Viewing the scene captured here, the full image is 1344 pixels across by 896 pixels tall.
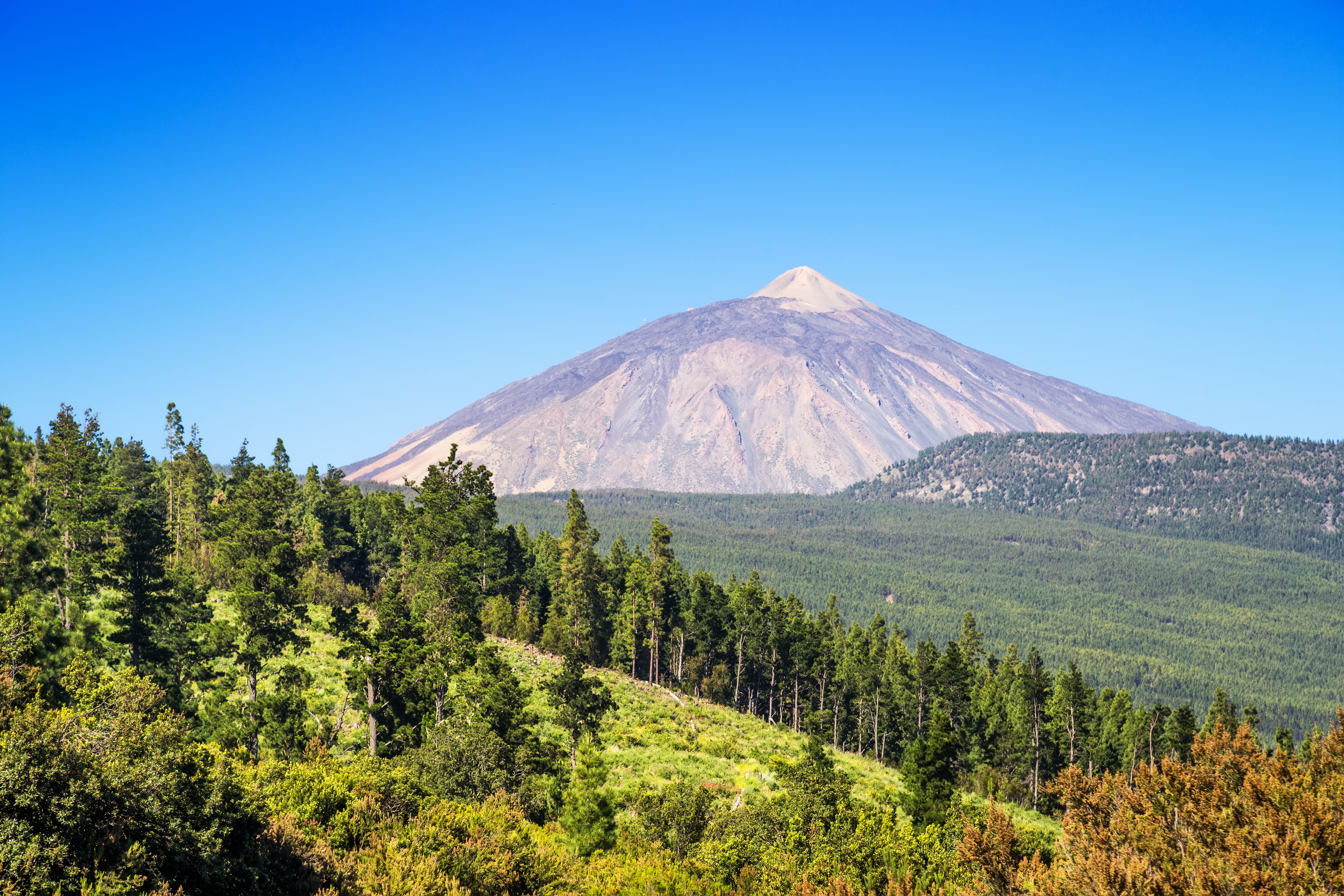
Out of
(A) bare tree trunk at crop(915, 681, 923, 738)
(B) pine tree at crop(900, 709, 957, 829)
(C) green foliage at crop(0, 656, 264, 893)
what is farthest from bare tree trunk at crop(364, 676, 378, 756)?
(A) bare tree trunk at crop(915, 681, 923, 738)

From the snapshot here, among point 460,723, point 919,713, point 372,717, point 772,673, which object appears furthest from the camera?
point 772,673

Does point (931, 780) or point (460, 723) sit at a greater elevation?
point (460, 723)

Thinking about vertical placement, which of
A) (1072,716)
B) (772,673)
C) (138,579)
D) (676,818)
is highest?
(138,579)

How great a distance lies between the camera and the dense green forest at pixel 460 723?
18859 millimetres

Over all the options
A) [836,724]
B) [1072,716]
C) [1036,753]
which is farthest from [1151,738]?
[836,724]

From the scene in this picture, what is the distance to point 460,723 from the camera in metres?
38.9

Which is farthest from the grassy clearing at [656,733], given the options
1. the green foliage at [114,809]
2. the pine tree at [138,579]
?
the green foliage at [114,809]

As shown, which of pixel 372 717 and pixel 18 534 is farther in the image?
pixel 372 717

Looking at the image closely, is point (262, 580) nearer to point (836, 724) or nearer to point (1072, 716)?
point (836, 724)

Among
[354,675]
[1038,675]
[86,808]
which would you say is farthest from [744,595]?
[86,808]

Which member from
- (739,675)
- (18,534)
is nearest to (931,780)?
(18,534)

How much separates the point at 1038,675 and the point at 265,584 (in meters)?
74.0

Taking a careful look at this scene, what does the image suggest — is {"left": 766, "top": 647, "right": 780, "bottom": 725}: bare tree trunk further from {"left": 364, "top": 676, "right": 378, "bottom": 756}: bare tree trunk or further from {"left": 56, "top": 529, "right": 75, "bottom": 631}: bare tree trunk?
{"left": 56, "top": 529, "right": 75, "bottom": 631}: bare tree trunk

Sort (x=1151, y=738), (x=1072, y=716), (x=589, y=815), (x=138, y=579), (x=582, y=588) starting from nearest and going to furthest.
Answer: (x=589, y=815) < (x=138, y=579) < (x=582, y=588) < (x=1072, y=716) < (x=1151, y=738)
